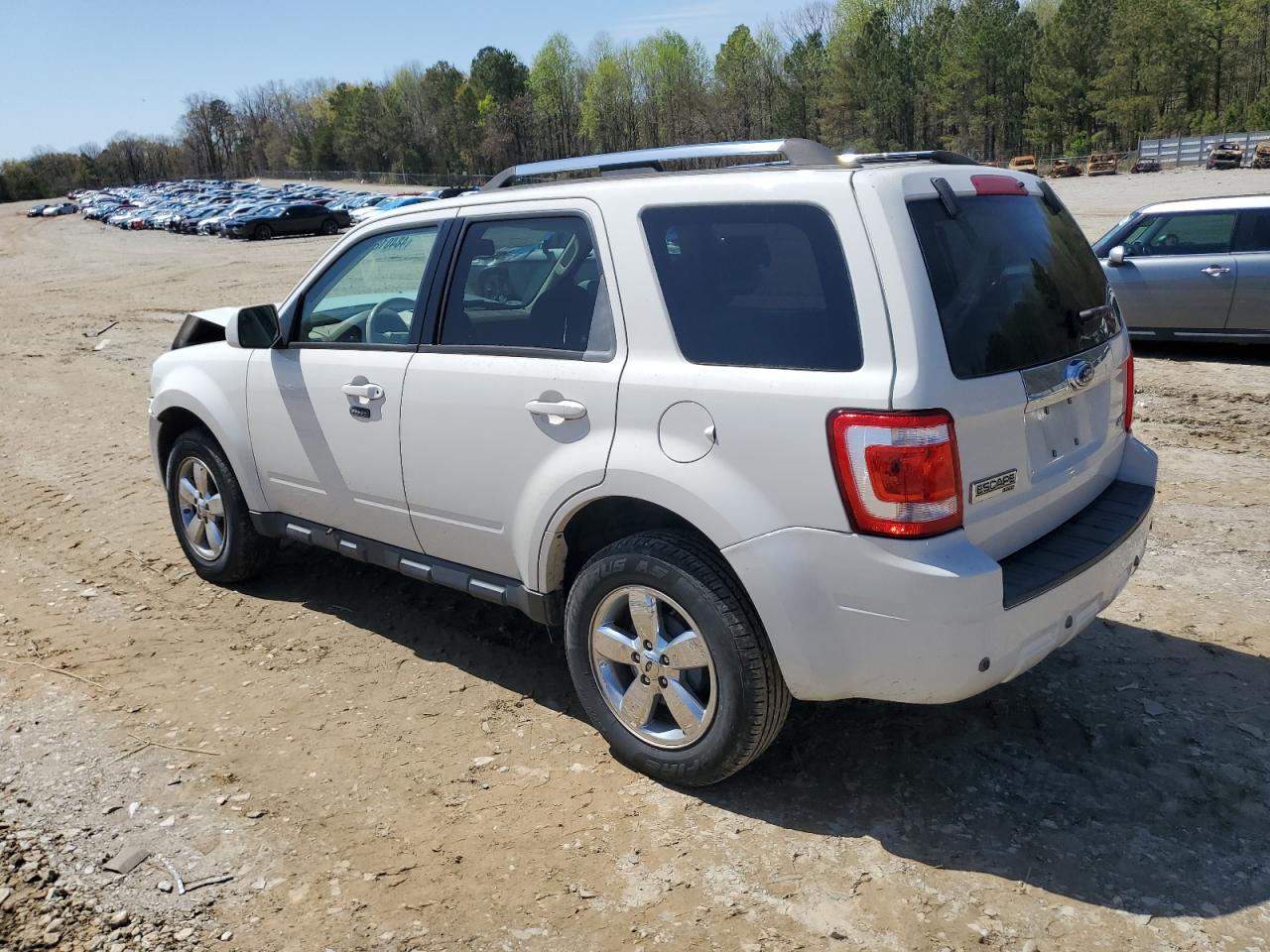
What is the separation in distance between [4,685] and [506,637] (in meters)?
2.21

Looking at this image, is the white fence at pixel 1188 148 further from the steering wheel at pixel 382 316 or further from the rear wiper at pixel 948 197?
the rear wiper at pixel 948 197

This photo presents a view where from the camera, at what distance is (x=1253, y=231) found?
33.4ft

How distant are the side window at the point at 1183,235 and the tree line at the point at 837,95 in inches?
2803

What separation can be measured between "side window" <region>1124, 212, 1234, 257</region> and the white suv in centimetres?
763

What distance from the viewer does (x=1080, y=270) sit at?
3746mm

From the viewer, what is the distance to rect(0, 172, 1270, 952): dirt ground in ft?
9.89

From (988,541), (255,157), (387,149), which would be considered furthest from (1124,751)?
Answer: (255,157)

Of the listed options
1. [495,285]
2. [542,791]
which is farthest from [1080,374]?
Result: [542,791]

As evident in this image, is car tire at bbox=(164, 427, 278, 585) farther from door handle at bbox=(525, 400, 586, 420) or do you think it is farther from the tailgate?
the tailgate

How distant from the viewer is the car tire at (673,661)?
327cm

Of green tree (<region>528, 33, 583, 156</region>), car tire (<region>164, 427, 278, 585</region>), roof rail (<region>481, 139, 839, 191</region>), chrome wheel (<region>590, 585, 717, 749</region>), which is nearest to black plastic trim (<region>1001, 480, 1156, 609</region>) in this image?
chrome wheel (<region>590, 585, 717, 749</region>)

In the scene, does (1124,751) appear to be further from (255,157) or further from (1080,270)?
(255,157)

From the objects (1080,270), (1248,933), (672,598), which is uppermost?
(1080,270)

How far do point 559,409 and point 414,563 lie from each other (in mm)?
1201
